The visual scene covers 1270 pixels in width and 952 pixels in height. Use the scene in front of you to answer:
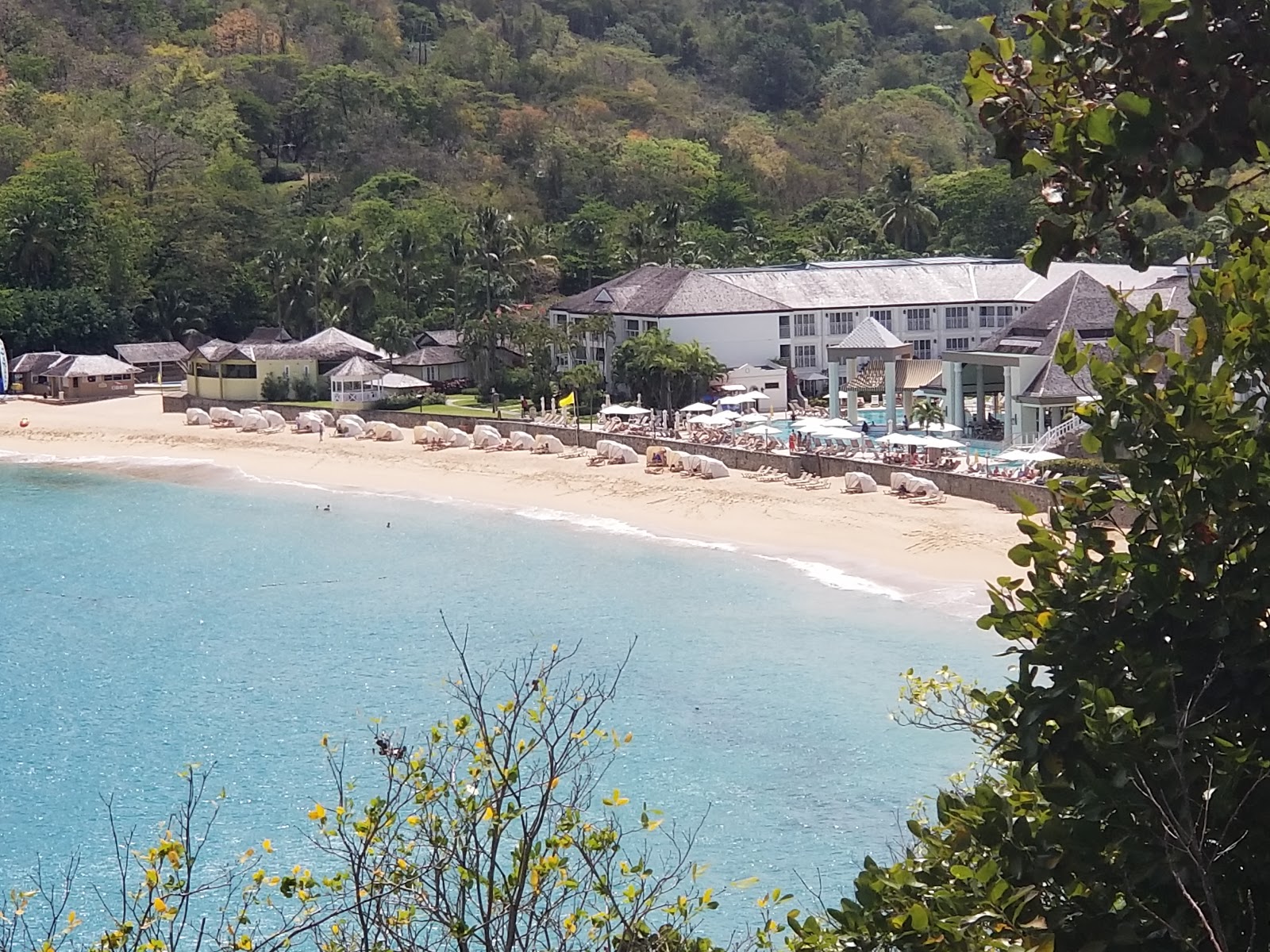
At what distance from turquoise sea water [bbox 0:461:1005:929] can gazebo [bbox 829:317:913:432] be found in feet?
33.9

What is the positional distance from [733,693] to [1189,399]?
15900mm

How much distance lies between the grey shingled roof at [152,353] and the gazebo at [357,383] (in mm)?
10916

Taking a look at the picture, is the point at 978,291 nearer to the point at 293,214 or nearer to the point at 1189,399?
the point at 293,214

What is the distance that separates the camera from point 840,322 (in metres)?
49.7

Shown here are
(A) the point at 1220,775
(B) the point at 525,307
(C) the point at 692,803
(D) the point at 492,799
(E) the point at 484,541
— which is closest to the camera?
(A) the point at 1220,775

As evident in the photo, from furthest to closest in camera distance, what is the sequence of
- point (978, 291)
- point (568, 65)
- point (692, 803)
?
point (568, 65) → point (978, 291) → point (692, 803)

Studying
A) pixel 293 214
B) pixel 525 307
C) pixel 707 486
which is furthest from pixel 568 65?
pixel 707 486

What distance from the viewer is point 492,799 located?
5617 millimetres

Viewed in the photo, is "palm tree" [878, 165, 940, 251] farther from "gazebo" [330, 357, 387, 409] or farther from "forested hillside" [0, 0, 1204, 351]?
"gazebo" [330, 357, 387, 409]

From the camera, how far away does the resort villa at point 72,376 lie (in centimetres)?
5419

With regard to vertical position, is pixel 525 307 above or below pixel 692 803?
above


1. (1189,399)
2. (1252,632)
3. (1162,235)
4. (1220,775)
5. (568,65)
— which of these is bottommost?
(1220,775)

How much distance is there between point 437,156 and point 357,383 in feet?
117

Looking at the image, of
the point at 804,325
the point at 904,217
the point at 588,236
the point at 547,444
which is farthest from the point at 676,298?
the point at 904,217
